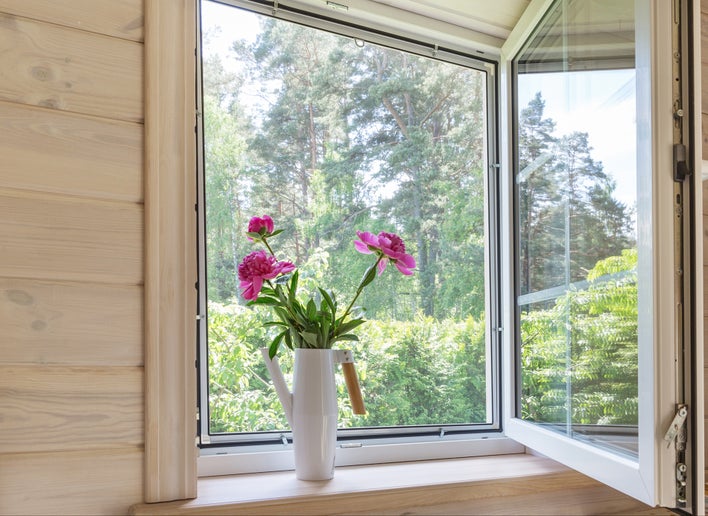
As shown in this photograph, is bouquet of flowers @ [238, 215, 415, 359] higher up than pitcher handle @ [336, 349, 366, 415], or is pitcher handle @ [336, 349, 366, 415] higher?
bouquet of flowers @ [238, 215, 415, 359]

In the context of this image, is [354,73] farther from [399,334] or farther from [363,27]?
[399,334]

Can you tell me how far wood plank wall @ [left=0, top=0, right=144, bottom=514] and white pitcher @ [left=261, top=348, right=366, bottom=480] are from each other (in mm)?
311

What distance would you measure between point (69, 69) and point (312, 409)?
2.52 feet

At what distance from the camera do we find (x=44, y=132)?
1.10 meters

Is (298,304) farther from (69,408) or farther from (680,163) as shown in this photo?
(680,163)

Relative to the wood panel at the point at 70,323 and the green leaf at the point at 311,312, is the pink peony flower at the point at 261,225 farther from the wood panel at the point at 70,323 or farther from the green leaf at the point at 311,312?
the wood panel at the point at 70,323

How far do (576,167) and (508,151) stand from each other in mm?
272

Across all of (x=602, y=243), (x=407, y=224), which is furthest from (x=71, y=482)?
(x=602, y=243)

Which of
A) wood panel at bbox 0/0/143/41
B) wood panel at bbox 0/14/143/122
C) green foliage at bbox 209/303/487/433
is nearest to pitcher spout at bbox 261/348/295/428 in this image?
green foliage at bbox 209/303/487/433

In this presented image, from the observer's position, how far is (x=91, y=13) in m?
1.14

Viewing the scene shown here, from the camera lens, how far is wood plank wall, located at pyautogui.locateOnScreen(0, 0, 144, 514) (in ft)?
3.49

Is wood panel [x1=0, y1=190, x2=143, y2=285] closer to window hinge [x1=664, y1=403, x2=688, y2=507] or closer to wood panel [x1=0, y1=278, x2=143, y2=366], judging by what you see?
wood panel [x1=0, y1=278, x2=143, y2=366]

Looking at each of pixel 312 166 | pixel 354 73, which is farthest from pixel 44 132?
pixel 354 73

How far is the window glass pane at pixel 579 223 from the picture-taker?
48.3 inches
